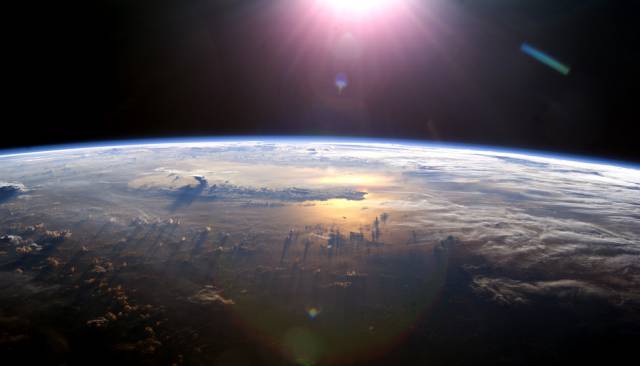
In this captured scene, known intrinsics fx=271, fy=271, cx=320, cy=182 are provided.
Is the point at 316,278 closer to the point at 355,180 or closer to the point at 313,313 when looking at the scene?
the point at 313,313

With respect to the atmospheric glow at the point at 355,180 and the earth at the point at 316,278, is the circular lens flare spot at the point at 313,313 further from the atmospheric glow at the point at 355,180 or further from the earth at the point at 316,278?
the atmospheric glow at the point at 355,180

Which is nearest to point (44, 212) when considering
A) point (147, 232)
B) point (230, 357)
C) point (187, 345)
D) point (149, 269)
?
point (147, 232)

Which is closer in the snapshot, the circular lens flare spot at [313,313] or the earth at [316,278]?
the earth at [316,278]

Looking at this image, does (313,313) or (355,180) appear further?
(355,180)

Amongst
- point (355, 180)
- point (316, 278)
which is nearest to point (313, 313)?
point (316, 278)

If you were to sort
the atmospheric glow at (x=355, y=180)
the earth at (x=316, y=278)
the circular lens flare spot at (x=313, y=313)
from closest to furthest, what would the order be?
the earth at (x=316, y=278) → the circular lens flare spot at (x=313, y=313) → the atmospheric glow at (x=355, y=180)

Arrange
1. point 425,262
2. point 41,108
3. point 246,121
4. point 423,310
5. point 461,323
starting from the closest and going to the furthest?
point 41,108 < point 246,121 < point 461,323 < point 423,310 < point 425,262

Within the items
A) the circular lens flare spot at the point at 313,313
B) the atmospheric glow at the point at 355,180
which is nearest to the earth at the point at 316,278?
the circular lens flare spot at the point at 313,313

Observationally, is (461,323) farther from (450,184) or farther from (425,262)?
(450,184)
